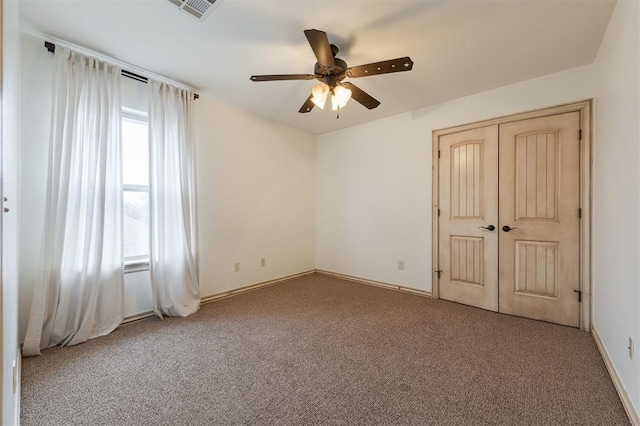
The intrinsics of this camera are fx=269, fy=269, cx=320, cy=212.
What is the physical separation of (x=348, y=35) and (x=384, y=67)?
A: 453 millimetres

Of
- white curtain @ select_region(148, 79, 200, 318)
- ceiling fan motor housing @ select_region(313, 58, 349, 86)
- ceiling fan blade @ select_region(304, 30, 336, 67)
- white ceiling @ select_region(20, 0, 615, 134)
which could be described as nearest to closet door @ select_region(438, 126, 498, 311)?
white ceiling @ select_region(20, 0, 615, 134)

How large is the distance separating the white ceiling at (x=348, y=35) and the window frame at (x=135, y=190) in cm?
47

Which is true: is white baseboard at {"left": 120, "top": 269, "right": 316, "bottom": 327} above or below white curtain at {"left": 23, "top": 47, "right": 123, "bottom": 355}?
below

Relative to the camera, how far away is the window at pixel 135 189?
2.75 metres

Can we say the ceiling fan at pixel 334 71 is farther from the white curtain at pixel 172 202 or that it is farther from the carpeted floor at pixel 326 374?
the carpeted floor at pixel 326 374

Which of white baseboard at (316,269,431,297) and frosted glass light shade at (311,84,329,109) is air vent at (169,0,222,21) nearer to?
frosted glass light shade at (311,84,329,109)

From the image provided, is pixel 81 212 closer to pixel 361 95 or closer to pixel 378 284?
pixel 361 95

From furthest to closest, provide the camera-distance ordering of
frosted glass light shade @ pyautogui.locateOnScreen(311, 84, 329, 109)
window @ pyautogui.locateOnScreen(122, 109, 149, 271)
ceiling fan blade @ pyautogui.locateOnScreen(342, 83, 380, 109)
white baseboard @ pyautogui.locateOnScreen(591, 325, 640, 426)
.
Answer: window @ pyautogui.locateOnScreen(122, 109, 149, 271)
ceiling fan blade @ pyautogui.locateOnScreen(342, 83, 380, 109)
frosted glass light shade @ pyautogui.locateOnScreen(311, 84, 329, 109)
white baseboard @ pyautogui.locateOnScreen(591, 325, 640, 426)

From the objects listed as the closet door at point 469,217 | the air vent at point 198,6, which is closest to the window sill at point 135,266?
the air vent at point 198,6

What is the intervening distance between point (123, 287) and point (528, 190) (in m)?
4.20

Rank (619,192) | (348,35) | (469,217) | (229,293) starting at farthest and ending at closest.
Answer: (229,293) < (469,217) < (348,35) < (619,192)

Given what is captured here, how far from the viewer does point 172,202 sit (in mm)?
2904

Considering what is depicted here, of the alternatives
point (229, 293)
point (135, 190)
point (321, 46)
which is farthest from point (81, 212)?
point (321, 46)

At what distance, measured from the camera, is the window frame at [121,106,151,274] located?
272 centimetres
